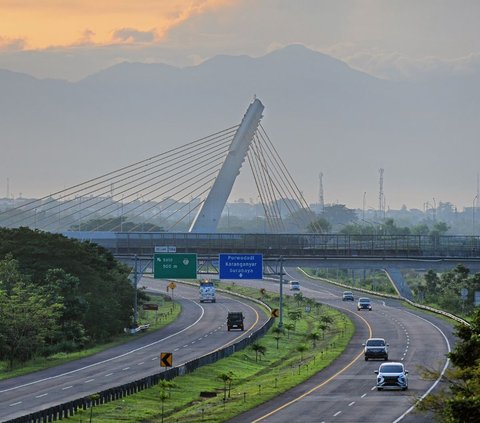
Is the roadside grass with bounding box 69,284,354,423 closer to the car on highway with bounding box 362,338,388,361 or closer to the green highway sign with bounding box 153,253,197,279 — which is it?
the car on highway with bounding box 362,338,388,361

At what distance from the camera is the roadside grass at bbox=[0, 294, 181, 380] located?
352 feet

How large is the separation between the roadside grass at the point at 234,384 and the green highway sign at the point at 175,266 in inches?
699

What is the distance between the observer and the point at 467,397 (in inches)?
2162

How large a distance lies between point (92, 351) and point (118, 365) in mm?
14631

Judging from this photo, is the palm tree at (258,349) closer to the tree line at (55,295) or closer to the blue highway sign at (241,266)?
the tree line at (55,295)

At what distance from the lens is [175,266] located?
525 ft

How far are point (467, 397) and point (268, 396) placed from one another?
3228cm

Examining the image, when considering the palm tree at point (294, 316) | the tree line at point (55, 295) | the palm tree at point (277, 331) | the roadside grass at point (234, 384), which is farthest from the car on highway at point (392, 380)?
the palm tree at point (294, 316)

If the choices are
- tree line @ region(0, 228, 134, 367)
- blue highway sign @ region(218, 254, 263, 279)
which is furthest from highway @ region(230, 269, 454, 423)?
tree line @ region(0, 228, 134, 367)

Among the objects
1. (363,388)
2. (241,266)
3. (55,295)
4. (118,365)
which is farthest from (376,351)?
(241,266)

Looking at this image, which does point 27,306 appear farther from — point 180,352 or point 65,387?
point 65,387

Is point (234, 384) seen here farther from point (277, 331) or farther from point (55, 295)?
point (277, 331)

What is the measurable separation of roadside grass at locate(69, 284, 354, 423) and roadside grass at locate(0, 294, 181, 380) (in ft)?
41.8

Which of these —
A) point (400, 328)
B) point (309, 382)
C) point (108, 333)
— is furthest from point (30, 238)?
point (309, 382)
